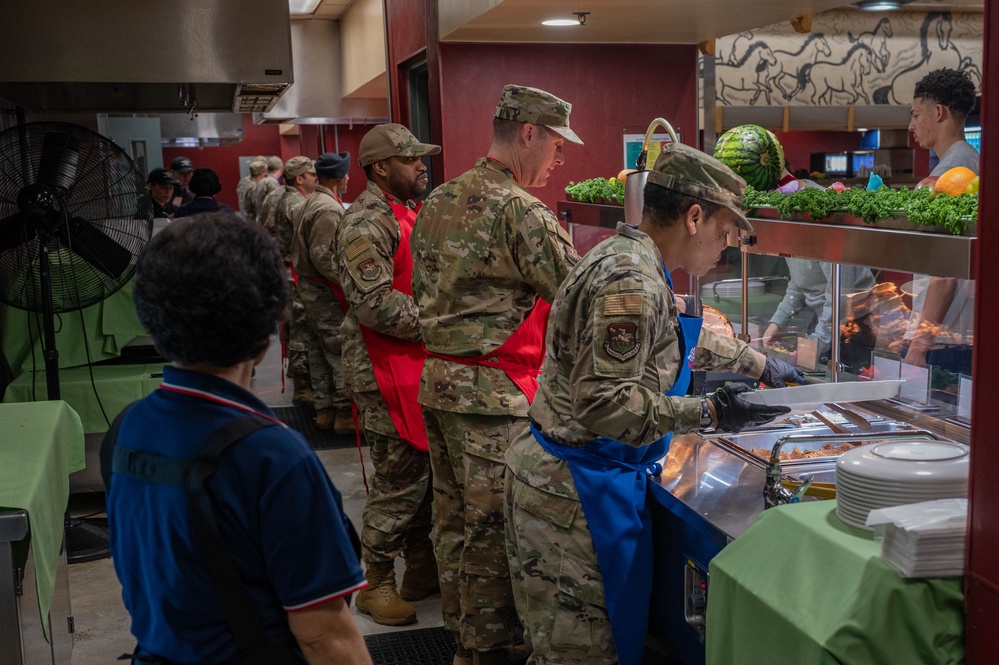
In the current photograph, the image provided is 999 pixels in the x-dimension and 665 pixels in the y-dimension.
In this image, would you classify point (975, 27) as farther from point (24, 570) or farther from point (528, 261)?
point (24, 570)

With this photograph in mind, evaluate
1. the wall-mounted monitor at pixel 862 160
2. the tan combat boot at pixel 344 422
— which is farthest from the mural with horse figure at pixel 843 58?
the tan combat boot at pixel 344 422

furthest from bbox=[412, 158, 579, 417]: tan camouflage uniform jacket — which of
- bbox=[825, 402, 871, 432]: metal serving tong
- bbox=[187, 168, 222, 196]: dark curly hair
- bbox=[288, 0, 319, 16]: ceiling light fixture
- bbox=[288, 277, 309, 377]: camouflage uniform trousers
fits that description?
bbox=[288, 0, 319, 16]: ceiling light fixture

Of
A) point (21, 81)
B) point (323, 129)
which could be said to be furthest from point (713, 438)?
point (323, 129)

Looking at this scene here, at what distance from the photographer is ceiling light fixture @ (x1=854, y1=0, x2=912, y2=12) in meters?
8.38

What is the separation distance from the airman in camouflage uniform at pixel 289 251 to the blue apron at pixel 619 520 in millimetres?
4853

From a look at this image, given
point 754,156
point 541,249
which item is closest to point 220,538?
point 541,249

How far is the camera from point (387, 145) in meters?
4.13

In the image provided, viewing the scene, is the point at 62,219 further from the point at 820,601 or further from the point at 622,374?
the point at 820,601

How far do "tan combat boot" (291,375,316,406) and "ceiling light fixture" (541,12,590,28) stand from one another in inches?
160

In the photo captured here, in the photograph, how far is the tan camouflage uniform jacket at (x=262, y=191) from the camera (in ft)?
31.9

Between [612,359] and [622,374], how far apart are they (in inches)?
1.6

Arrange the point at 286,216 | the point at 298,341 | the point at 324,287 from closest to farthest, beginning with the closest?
the point at 324,287, the point at 298,341, the point at 286,216

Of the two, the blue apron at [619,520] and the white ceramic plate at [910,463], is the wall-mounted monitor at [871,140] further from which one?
the white ceramic plate at [910,463]

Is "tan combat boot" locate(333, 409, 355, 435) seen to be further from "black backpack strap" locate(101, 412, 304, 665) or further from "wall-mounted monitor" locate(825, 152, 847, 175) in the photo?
"wall-mounted monitor" locate(825, 152, 847, 175)
